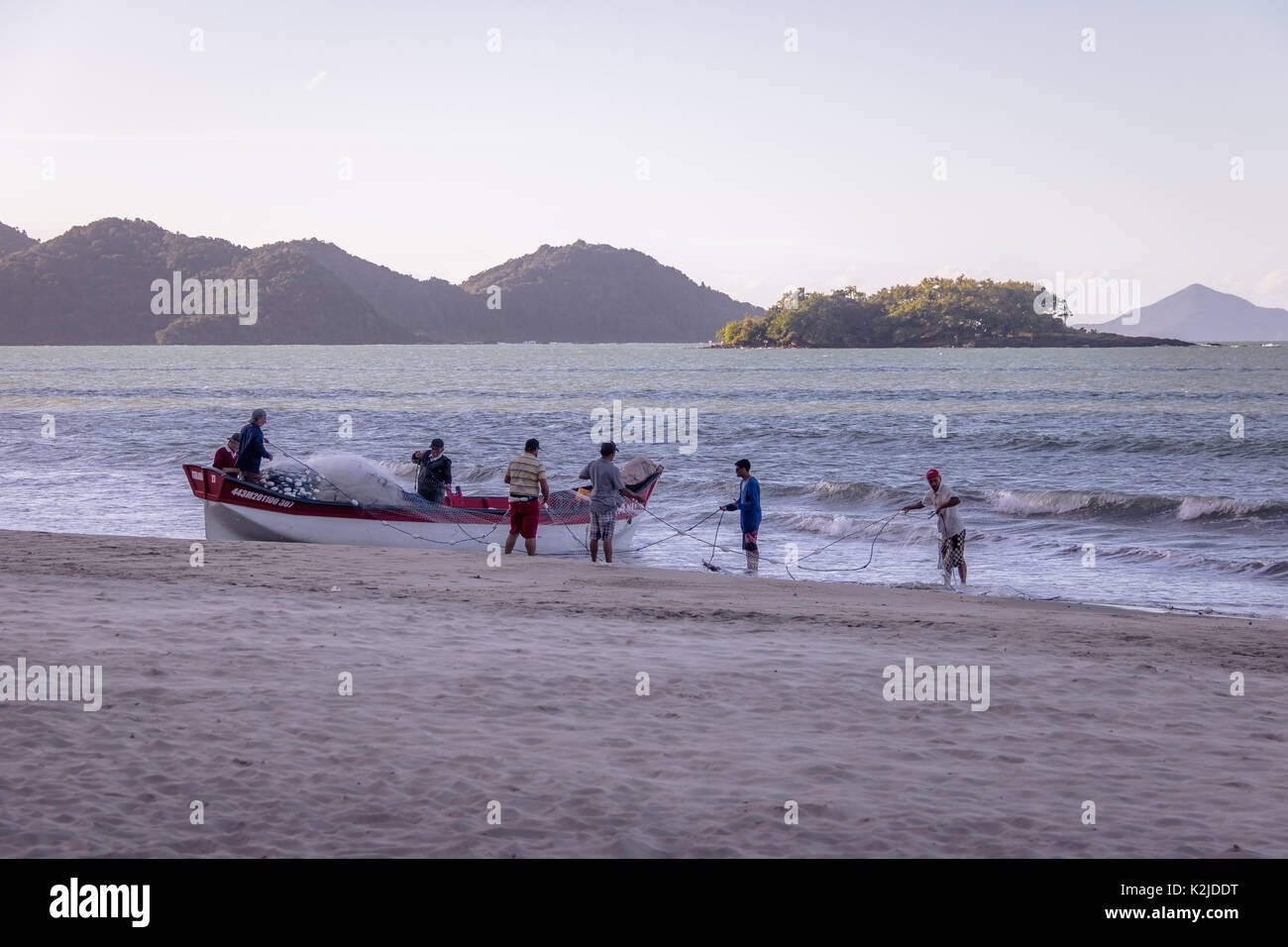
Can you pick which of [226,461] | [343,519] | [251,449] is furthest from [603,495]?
[226,461]

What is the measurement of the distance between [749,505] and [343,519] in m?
6.18

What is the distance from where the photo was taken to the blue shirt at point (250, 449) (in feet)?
54.1

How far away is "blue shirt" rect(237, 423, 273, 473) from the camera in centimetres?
1648

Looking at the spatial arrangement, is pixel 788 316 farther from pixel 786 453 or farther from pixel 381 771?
pixel 381 771

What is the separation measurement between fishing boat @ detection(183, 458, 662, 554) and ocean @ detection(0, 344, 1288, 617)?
219cm

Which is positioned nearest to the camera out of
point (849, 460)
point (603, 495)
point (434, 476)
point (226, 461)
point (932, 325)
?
point (603, 495)

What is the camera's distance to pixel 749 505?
15.4m

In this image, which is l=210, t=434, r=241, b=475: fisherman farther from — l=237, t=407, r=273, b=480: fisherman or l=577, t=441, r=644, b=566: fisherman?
l=577, t=441, r=644, b=566: fisherman

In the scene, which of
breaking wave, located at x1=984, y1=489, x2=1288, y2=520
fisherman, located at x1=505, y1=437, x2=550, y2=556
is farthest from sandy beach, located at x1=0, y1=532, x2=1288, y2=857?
breaking wave, located at x1=984, y1=489, x2=1288, y2=520

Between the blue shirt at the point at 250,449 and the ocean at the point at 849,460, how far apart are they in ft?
11.3

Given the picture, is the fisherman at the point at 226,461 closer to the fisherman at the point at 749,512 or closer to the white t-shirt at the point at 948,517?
the fisherman at the point at 749,512

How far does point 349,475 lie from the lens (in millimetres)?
16906

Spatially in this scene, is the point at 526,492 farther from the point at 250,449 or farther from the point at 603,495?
the point at 250,449
